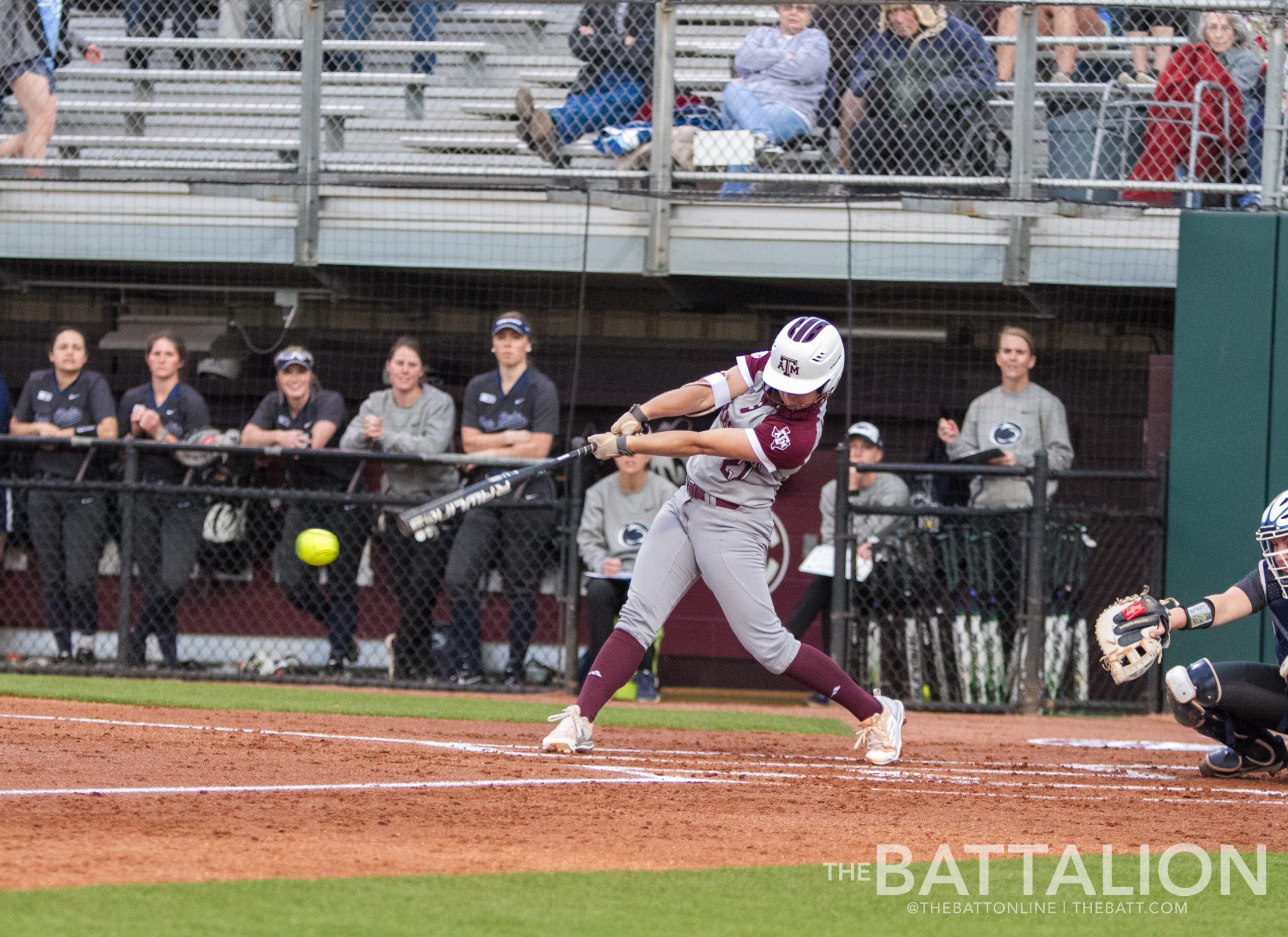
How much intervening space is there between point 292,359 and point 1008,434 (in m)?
4.72

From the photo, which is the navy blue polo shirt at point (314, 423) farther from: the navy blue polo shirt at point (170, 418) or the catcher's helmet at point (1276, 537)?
the catcher's helmet at point (1276, 537)

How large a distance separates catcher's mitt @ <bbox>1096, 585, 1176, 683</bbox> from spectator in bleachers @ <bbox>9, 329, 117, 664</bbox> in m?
6.62

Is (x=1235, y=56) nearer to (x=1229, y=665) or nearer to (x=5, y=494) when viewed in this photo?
(x=1229, y=665)

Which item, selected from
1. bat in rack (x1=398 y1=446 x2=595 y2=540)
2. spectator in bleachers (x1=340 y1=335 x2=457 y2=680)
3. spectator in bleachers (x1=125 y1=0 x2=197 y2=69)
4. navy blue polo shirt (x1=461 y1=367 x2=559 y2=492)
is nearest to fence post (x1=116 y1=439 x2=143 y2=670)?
spectator in bleachers (x1=340 y1=335 x2=457 y2=680)

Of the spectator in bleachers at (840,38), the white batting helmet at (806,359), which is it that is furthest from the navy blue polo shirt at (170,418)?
the white batting helmet at (806,359)

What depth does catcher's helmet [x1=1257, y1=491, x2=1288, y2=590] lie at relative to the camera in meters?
6.55

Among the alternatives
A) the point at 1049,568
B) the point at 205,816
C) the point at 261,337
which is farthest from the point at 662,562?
the point at 261,337

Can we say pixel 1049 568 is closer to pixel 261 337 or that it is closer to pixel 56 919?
pixel 261 337

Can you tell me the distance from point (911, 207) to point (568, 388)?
3304 millimetres

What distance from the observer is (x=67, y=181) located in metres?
10.5

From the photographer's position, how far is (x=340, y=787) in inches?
226

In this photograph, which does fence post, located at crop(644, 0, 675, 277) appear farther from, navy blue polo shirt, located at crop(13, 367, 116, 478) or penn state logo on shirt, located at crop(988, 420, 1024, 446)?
navy blue polo shirt, located at crop(13, 367, 116, 478)

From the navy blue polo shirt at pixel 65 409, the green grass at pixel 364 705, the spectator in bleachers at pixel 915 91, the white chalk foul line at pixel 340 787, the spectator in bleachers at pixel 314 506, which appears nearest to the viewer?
the white chalk foul line at pixel 340 787

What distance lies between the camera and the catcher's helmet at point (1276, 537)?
21.5 ft
